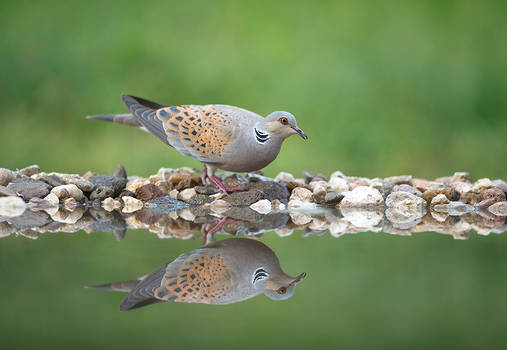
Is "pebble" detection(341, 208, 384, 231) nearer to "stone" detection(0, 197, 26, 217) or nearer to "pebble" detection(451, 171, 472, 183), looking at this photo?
"pebble" detection(451, 171, 472, 183)

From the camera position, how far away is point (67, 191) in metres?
3.78

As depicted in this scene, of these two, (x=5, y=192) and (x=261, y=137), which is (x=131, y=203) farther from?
(x=261, y=137)

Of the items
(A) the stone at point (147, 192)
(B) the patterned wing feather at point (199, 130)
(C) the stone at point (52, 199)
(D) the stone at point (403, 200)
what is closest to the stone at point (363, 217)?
(D) the stone at point (403, 200)

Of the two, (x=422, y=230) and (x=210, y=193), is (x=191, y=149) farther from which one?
(x=422, y=230)

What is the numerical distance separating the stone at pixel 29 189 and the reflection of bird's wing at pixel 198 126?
0.77 meters

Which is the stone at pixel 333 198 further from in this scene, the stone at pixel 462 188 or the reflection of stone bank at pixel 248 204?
the stone at pixel 462 188

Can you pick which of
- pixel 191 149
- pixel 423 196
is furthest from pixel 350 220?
pixel 191 149

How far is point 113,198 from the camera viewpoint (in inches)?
155

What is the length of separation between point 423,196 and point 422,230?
101cm

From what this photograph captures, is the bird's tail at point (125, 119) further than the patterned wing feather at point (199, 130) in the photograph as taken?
Yes

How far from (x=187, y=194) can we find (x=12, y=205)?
104 centimetres

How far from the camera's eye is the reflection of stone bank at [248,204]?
3.00 m

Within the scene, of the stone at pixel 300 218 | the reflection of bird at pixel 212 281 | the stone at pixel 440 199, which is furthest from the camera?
the stone at pixel 440 199

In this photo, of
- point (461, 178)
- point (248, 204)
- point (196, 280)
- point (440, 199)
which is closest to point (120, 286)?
point (196, 280)
